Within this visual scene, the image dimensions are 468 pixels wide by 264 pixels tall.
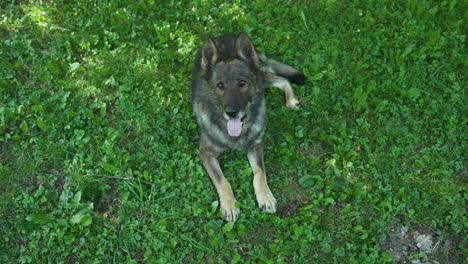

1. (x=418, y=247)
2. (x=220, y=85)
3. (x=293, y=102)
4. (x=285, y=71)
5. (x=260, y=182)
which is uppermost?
(x=220, y=85)

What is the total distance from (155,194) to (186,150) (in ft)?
2.51

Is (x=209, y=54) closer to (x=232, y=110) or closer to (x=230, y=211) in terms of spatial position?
(x=232, y=110)

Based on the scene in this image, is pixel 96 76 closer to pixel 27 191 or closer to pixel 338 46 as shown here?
pixel 27 191

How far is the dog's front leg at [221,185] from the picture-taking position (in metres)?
4.21

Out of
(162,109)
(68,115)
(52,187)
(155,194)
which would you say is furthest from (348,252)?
(68,115)

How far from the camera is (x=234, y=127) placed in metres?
4.23

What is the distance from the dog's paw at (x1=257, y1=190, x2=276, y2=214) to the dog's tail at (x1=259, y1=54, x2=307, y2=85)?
1.88 meters

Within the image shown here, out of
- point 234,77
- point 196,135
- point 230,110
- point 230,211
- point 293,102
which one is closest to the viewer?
point 230,110

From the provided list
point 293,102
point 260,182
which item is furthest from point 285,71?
point 260,182

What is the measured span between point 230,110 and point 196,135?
120cm

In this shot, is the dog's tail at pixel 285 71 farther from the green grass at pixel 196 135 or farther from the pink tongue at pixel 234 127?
the pink tongue at pixel 234 127

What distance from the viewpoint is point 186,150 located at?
15.8 ft

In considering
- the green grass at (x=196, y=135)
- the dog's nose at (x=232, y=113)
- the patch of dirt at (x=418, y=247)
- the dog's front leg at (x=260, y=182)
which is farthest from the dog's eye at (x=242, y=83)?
the patch of dirt at (x=418, y=247)

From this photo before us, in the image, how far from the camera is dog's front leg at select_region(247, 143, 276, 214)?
4.29 m
